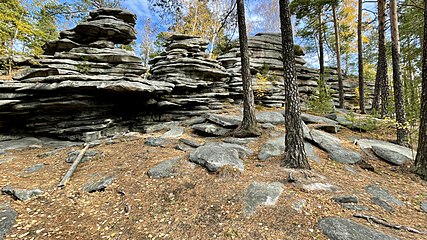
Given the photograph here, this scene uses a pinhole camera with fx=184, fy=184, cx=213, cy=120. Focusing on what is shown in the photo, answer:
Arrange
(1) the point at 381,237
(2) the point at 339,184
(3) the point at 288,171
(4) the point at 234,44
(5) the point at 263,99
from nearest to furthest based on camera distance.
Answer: (1) the point at 381,237 < (2) the point at 339,184 < (3) the point at 288,171 < (5) the point at 263,99 < (4) the point at 234,44

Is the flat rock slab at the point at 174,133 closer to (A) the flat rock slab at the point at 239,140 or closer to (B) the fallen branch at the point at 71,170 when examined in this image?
(A) the flat rock slab at the point at 239,140

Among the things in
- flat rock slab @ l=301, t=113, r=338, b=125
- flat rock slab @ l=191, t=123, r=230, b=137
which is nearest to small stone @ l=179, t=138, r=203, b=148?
flat rock slab @ l=191, t=123, r=230, b=137

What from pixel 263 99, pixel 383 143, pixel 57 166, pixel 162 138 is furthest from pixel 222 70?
pixel 57 166

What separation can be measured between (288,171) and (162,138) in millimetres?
4638

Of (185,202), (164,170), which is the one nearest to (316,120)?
(164,170)

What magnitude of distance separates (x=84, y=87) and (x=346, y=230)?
886 cm

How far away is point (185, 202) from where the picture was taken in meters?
3.52

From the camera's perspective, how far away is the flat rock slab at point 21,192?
3763mm

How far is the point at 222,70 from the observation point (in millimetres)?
11477

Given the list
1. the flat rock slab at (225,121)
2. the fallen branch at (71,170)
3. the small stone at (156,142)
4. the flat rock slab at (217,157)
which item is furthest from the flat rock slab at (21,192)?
the flat rock slab at (225,121)

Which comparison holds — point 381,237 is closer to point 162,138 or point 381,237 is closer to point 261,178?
point 261,178

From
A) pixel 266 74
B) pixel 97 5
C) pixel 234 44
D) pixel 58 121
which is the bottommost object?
pixel 58 121

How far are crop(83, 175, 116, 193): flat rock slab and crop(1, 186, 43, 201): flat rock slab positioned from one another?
0.88 meters

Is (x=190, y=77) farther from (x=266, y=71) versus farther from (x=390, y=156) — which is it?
(x=390, y=156)
